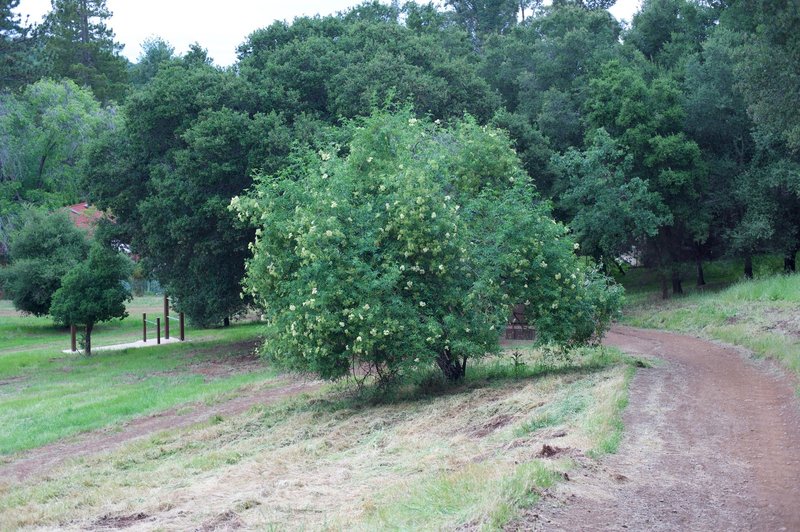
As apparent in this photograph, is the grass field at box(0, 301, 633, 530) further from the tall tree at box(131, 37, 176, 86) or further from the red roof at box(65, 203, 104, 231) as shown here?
the tall tree at box(131, 37, 176, 86)

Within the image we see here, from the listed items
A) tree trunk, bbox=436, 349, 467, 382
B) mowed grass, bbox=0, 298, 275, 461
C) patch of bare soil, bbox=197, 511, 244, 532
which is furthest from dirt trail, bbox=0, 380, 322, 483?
patch of bare soil, bbox=197, 511, 244, 532

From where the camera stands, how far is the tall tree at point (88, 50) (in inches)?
3159

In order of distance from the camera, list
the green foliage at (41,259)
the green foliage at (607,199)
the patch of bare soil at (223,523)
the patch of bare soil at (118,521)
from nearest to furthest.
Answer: the patch of bare soil at (223,523) → the patch of bare soil at (118,521) → the green foliage at (607,199) → the green foliage at (41,259)

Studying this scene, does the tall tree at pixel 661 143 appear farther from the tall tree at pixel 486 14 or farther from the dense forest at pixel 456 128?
the tall tree at pixel 486 14

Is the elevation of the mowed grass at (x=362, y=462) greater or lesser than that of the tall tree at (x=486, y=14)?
lesser

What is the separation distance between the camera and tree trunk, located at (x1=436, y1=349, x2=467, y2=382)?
18.7 m

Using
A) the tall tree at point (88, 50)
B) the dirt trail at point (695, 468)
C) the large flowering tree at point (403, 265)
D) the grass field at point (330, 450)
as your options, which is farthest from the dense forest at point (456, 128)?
the tall tree at point (88, 50)

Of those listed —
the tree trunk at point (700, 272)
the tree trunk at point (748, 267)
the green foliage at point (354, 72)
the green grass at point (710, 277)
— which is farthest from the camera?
the tree trunk at point (700, 272)

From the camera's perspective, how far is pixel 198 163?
90.7ft

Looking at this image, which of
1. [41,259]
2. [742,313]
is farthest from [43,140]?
[742,313]

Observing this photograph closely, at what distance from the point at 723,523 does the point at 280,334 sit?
10.9 m

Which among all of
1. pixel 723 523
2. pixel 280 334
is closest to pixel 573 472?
pixel 723 523

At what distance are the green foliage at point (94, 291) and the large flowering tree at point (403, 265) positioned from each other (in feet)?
51.6

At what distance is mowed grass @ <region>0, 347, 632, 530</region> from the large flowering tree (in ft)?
3.73
